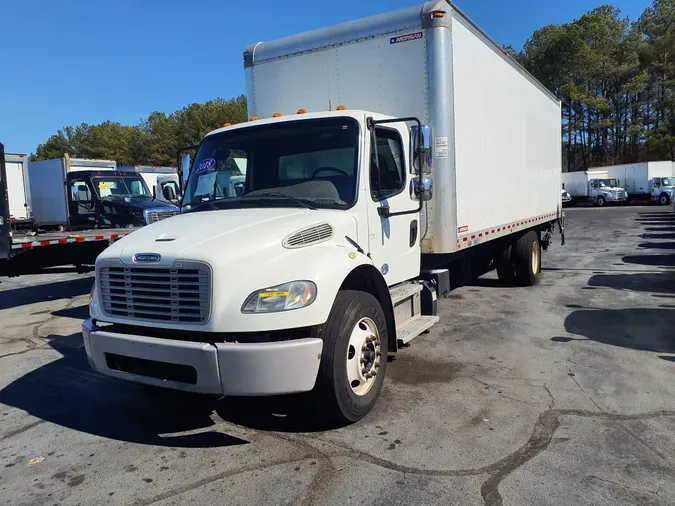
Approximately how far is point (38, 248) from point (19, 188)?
11028 mm

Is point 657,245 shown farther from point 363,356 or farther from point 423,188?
point 363,356

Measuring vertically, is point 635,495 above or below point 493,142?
below

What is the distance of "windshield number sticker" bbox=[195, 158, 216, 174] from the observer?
5232 mm

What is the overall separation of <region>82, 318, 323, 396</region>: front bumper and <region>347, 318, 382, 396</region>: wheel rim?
498mm

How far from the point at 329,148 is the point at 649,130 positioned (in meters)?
56.6

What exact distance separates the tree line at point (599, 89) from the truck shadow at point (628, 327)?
41.9 metres

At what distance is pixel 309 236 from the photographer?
158 inches

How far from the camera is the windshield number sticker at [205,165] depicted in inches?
206

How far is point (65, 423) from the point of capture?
4457 mm

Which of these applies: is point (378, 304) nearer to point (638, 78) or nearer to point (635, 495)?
point (635, 495)

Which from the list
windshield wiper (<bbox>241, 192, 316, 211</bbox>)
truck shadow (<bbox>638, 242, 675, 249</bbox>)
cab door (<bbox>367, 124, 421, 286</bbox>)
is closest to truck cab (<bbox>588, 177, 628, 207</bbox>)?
truck shadow (<bbox>638, 242, 675, 249</bbox>)

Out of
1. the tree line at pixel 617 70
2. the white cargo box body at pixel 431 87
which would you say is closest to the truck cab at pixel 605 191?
the tree line at pixel 617 70

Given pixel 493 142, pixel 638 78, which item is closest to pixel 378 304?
pixel 493 142

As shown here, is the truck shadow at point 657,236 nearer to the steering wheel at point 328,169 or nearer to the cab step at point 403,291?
the cab step at point 403,291
